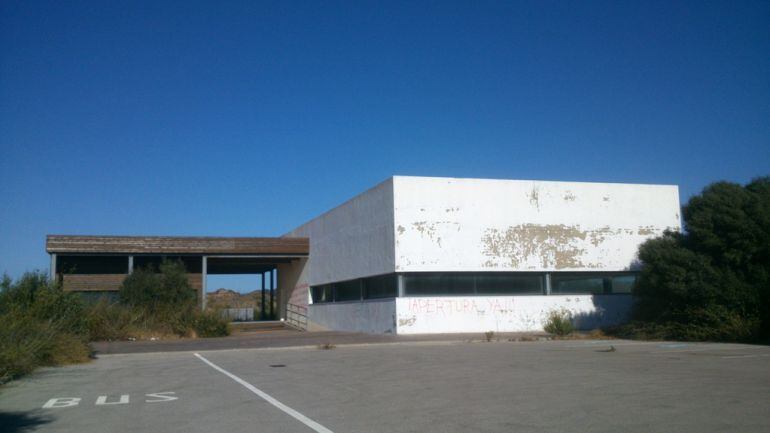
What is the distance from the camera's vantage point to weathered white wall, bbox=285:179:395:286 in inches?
1101

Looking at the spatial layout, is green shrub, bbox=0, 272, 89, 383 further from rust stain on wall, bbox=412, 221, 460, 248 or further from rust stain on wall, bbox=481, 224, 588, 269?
rust stain on wall, bbox=481, 224, 588, 269

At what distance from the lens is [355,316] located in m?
31.3

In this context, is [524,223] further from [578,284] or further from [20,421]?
[20,421]

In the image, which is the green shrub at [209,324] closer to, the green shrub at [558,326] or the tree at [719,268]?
the green shrub at [558,326]

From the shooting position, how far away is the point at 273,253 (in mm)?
37469

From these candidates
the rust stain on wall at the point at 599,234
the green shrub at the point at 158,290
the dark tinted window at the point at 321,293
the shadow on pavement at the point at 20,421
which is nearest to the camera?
the shadow on pavement at the point at 20,421

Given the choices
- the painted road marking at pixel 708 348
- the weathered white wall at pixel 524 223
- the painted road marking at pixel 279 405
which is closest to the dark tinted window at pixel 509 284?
the weathered white wall at pixel 524 223

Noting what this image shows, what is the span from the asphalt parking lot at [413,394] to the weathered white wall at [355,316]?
29.2 feet

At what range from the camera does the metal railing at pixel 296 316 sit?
1532 inches

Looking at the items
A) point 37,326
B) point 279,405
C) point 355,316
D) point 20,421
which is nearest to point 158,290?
point 355,316

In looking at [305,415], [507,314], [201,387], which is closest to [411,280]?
[507,314]

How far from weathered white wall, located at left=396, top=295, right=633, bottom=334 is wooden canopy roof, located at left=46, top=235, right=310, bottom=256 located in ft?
41.8

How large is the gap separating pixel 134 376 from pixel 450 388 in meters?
7.36

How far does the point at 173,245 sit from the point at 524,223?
17.6 meters
